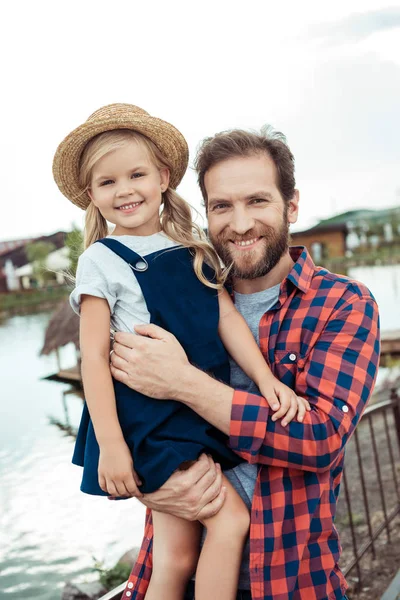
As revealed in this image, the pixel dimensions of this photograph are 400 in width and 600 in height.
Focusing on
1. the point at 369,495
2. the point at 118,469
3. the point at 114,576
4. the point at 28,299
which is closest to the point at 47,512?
the point at 114,576

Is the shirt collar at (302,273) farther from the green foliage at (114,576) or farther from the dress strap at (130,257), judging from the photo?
the green foliage at (114,576)

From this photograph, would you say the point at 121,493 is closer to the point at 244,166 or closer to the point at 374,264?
the point at 244,166

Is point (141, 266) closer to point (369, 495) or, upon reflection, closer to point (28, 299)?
point (369, 495)

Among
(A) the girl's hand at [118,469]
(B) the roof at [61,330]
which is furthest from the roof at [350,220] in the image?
(A) the girl's hand at [118,469]

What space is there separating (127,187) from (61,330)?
45.2ft

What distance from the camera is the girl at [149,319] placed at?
133 cm

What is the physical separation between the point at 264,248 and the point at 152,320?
354mm

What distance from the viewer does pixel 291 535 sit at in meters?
1.36

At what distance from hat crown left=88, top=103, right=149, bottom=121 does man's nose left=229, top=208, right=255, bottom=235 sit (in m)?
0.37

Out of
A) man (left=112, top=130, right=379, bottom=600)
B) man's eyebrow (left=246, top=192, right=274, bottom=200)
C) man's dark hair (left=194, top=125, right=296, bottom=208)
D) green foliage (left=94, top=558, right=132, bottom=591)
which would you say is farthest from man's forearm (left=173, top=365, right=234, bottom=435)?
green foliage (left=94, top=558, right=132, bottom=591)

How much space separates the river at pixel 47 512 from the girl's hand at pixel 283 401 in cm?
776

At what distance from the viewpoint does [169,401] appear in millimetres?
1367

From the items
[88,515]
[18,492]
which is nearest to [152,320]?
[88,515]

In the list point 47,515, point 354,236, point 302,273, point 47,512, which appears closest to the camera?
point 302,273
